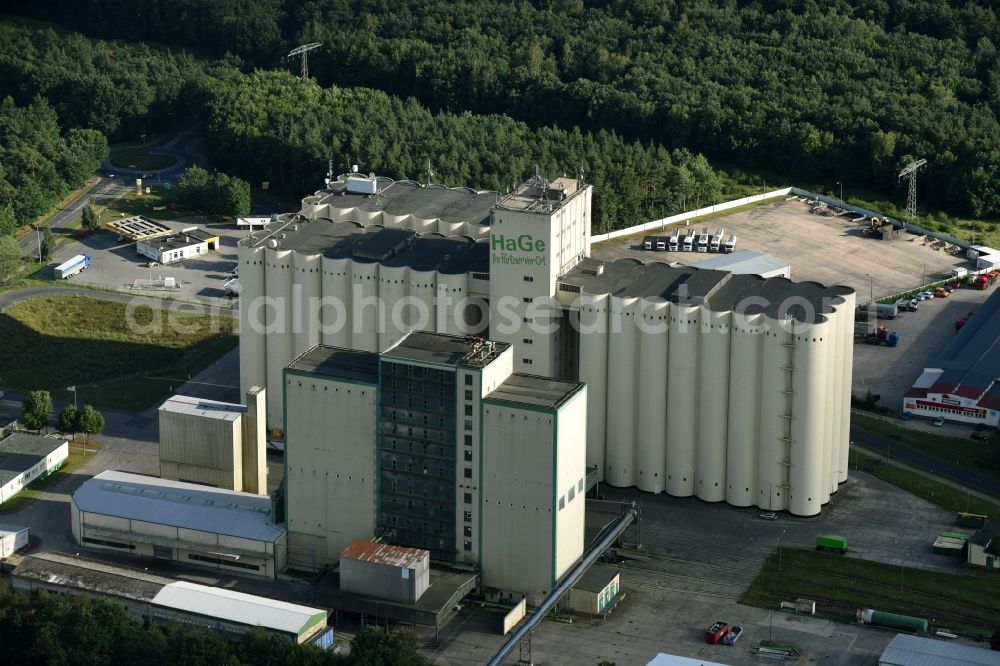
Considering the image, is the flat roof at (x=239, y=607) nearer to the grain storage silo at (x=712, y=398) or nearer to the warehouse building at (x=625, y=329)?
the warehouse building at (x=625, y=329)

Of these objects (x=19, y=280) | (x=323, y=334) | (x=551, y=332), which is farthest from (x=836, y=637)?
(x=19, y=280)

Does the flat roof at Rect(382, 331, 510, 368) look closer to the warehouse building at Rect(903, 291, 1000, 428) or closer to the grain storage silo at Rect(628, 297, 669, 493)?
the grain storage silo at Rect(628, 297, 669, 493)

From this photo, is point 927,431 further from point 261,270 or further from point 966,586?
point 261,270

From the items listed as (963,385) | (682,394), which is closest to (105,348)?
(682,394)

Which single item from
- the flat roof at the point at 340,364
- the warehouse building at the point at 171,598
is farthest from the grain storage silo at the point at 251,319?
the warehouse building at the point at 171,598

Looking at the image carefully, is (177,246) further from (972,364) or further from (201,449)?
(972,364)
